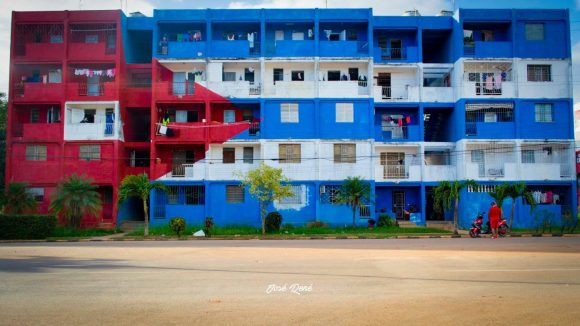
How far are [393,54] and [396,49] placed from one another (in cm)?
44

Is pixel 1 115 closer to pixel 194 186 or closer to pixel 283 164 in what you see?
pixel 194 186

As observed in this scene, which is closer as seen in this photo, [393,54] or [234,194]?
[234,194]

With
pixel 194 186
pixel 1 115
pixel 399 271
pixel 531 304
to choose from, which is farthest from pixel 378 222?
pixel 1 115

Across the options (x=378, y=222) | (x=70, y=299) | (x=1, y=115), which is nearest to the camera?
(x=70, y=299)

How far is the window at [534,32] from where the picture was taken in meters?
34.2

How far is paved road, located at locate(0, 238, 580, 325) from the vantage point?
7062mm

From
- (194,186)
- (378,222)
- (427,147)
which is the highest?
(427,147)

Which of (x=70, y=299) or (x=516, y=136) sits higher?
(x=516, y=136)

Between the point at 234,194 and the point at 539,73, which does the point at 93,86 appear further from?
the point at 539,73

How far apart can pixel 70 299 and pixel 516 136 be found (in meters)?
32.0

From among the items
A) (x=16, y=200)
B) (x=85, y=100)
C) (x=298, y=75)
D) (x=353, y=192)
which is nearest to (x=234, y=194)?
(x=353, y=192)

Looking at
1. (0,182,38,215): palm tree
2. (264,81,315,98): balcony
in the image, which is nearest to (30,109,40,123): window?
(0,182,38,215): palm tree

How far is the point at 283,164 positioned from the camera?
109ft

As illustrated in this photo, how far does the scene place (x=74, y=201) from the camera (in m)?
28.5
